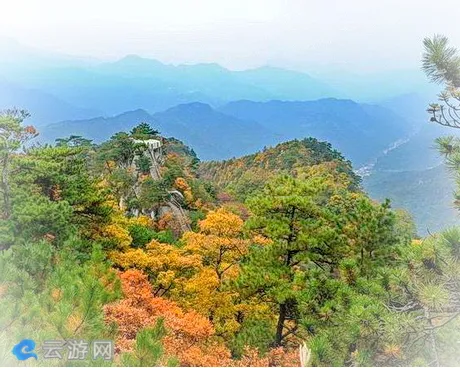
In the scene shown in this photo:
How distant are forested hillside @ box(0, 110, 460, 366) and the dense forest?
0.05ft

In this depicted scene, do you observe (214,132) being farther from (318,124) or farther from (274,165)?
(318,124)

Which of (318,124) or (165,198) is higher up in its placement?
(318,124)

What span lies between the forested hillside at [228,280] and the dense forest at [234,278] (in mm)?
14

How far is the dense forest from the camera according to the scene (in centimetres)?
242

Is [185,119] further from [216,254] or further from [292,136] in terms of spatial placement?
[216,254]

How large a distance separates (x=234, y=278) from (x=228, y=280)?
14 cm

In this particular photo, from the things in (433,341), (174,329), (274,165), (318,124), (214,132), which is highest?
(318,124)

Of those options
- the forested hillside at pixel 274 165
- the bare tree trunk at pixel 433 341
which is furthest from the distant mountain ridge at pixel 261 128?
the bare tree trunk at pixel 433 341

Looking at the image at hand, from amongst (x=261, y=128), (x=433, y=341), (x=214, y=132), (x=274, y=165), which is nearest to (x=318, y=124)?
(x=261, y=128)

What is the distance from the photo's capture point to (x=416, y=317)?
2484 millimetres

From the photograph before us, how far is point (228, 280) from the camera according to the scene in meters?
6.05

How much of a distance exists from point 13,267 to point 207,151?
76.3 ft

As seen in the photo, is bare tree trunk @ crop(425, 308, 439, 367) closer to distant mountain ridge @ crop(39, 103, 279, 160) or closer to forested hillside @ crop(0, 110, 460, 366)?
forested hillside @ crop(0, 110, 460, 366)

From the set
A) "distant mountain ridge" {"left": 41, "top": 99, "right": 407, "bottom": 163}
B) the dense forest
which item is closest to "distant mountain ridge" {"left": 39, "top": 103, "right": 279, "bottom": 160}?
"distant mountain ridge" {"left": 41, "top": 99, "right": 407, "bottom": 163}
